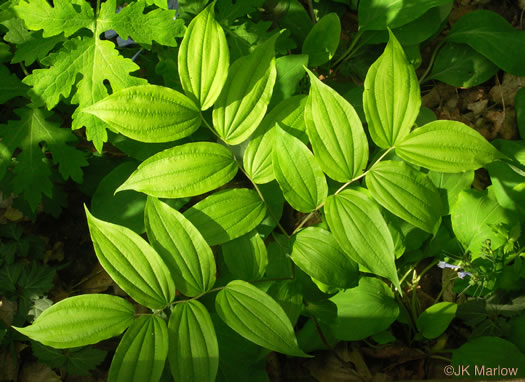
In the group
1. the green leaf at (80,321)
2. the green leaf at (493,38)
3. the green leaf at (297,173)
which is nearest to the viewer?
the green leaf at (80,321)

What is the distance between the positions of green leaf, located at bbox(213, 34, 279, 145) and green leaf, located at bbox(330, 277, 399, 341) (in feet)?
2.84

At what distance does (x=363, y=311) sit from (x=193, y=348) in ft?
2.87

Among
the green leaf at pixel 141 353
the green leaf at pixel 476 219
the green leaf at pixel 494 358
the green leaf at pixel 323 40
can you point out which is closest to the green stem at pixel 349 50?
the green leaf at pixel 323 40

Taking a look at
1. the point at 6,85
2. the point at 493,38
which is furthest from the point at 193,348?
the point at 493,38

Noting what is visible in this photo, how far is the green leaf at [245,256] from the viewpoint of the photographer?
162 centimetres

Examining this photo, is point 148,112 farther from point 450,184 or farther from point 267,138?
point 450,184

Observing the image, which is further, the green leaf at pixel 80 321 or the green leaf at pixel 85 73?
the green leaf at pixel 85 73

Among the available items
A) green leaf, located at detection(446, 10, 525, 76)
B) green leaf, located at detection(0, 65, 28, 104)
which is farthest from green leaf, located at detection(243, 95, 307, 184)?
green leaf, located at detection(446, 10, 525, 76)

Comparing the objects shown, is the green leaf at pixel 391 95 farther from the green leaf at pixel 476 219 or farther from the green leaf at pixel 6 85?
the green leaf at pixel 6 85

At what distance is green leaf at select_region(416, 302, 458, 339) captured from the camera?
202 cm

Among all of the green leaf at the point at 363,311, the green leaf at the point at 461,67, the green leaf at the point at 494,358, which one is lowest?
the green leaf at the point at 494,358

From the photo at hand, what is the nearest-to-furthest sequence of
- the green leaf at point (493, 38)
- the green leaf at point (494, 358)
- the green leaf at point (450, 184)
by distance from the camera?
1. the green leaf at point (494, 358)
2. the green leaf at point (450, 184)
3. the green leaf at point (493, 38)

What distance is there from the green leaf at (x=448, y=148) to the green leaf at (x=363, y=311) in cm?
72

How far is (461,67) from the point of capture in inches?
102
